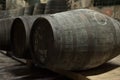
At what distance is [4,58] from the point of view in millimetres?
5016

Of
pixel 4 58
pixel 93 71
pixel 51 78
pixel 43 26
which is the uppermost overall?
pixel 43 26

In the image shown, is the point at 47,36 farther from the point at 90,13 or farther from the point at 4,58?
the point at 4,58

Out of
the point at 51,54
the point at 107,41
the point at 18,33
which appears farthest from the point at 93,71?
the point at 18,33

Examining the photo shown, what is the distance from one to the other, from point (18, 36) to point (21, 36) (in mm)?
A: 62

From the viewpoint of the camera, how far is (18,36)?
3.64 metres

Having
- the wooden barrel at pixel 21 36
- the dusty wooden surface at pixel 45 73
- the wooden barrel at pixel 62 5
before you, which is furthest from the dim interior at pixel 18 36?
the wooden barrel at pixel 62 5

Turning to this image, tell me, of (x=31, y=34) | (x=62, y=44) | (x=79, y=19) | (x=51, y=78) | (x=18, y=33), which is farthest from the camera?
(x=18, y=33)

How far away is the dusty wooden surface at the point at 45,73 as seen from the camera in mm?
2750

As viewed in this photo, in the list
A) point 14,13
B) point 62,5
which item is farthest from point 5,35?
point 14,13

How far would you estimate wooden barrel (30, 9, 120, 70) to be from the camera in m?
2.57

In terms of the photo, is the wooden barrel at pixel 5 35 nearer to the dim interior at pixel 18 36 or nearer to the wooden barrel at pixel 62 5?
the dim interior at pixel 18 36

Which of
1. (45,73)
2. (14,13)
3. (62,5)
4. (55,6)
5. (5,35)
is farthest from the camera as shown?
(14,13)

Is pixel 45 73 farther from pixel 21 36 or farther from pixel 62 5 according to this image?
pixel 62 5

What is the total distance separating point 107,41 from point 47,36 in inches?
24.4
